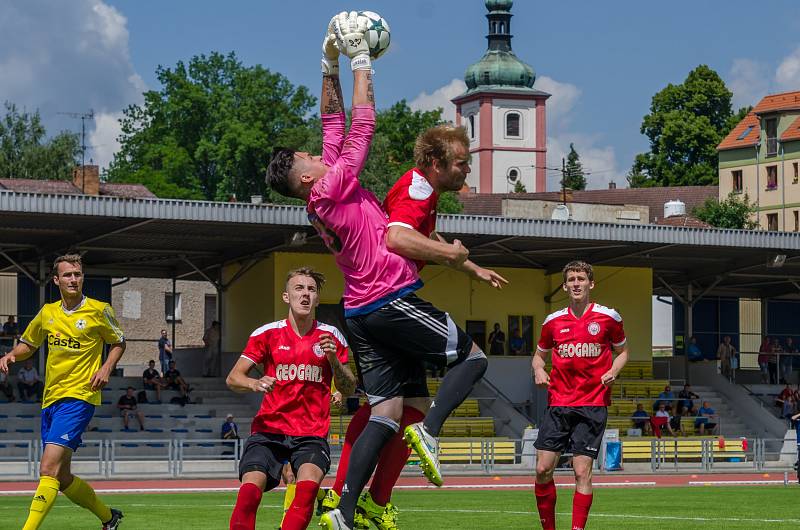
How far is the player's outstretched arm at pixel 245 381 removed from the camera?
355 inches

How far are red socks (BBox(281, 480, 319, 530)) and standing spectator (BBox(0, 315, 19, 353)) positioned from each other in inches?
1188

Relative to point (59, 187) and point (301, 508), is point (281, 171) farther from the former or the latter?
point (59, 187)

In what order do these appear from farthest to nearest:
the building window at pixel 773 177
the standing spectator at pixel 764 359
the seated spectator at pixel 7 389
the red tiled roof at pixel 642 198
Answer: the red tiled roof at pixel 642 198
the building window at pixel 773 177
the standing spectator at pixel 764 359
the seated spectator at pixel 7 389

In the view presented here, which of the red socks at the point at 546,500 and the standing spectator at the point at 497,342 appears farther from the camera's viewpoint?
the standing spectator at the point at 497,342

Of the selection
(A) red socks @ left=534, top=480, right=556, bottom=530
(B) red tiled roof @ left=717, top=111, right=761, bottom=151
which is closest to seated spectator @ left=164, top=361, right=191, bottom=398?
(A) red socks @ left=534, top=480, right=556, bottom=530

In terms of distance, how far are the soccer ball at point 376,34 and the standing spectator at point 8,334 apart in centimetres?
3090

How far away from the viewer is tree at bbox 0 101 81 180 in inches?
3423

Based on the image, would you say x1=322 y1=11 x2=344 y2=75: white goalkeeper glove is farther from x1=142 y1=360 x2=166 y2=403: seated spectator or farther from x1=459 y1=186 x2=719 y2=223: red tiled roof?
x1=459 y1=186 x2=719 y2=223: red tiled roof

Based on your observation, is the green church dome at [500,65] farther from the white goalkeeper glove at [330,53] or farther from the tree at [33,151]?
the white goalkeeper glove at [330,53]

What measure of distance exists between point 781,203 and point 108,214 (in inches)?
2615

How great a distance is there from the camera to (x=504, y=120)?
142m

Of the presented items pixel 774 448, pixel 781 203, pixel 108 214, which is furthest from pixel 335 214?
pixel 781 203

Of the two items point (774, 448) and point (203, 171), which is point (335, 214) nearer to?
point (774, 448)

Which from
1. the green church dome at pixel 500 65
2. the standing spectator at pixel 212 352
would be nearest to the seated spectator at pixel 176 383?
the standing spectator at pixel 212 352
